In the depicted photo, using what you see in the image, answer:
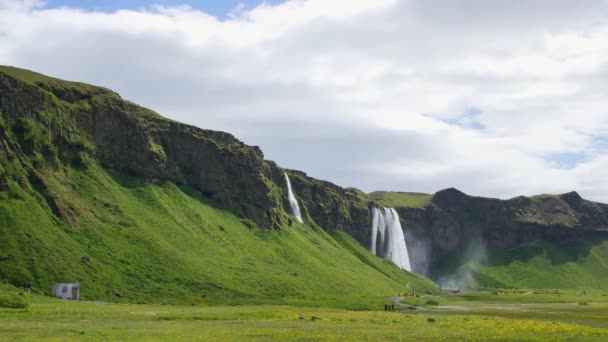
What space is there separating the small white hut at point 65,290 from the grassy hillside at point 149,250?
3730 mm

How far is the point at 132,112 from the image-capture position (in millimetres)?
168375

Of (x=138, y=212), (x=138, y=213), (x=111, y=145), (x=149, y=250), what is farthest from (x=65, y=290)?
(x=111, y=145)

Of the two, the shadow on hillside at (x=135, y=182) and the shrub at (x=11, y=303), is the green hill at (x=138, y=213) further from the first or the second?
the shrub at (x=11, y=303)

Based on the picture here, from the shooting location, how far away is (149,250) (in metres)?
131

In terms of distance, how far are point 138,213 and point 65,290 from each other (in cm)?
5011

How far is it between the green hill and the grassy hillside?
0.32 metres

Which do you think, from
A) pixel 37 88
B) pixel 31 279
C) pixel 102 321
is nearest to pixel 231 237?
pixel 37 88

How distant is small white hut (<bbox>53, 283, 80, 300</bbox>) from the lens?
96375 millimetres

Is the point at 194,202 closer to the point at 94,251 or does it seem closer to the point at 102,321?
the point at 94,251

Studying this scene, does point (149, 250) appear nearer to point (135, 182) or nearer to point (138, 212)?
point (138, 212)

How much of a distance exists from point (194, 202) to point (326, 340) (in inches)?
5161

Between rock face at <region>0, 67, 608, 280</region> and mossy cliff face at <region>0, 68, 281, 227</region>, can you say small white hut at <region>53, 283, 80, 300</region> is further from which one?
mossy cliff face at <region>0, 68, 281, 227</region>

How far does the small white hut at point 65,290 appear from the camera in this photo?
316 feet

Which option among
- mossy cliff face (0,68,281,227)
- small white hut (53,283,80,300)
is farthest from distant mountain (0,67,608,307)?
small white hut (53,283,80,300)
